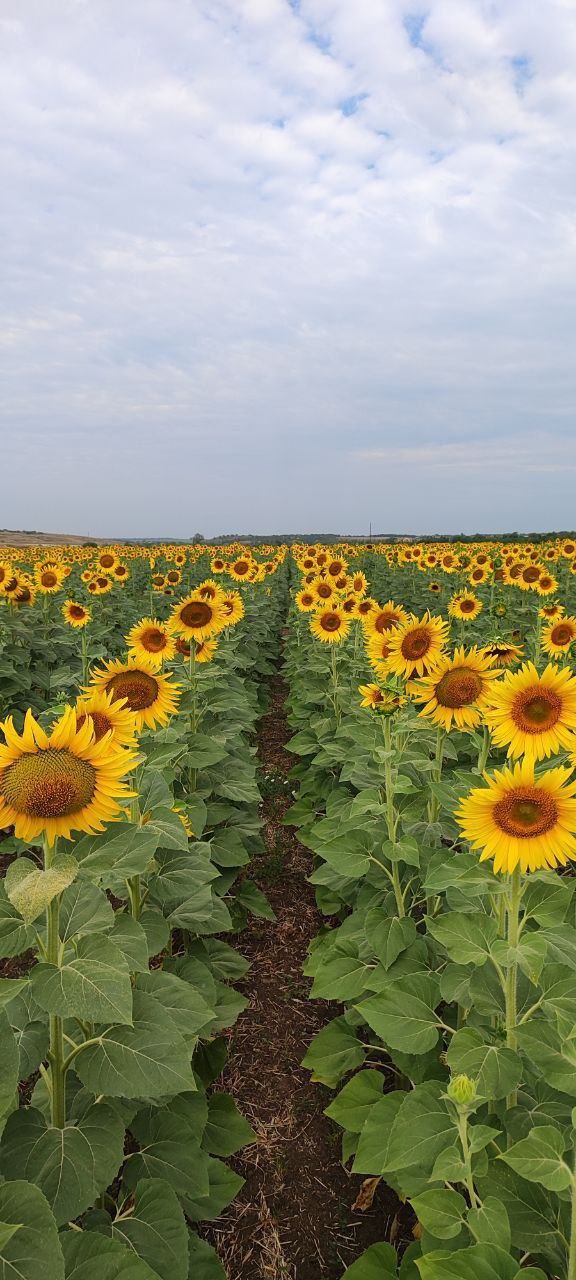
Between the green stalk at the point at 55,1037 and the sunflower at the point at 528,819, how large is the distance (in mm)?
1359

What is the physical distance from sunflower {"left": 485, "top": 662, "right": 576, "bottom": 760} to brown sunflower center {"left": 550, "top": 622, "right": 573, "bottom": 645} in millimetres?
5001

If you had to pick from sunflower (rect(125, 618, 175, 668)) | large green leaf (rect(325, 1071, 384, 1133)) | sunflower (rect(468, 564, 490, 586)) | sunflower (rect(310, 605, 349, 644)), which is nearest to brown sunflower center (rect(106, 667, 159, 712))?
sunflower (rect(125, 618, 175, 668))

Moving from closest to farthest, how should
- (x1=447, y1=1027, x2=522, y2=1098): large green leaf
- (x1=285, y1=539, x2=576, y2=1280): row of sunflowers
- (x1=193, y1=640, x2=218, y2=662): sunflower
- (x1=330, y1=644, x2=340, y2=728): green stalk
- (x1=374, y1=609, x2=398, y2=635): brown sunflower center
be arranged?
1. (x1=285, y1=539, x2=576, y2=1280): row of sunflowers
2. (x1=447, y1=1027, x2=522, y2=1098): large green leaf
3. (x1=374, y1=609, x2=398, y2=635): brown sunflower center
4. (x1=193, y1=640, x2=218, y2=662): sunflower
5. (x1=330, y1=644, x2=340, y2=728): green stalk

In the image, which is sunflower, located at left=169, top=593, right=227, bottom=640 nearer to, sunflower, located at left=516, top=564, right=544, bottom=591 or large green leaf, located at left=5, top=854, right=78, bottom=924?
large green leaf, located at left=5, top=854, right=78, bottom=924

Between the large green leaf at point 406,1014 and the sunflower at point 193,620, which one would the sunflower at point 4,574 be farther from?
the large green leaf at point 406,1014

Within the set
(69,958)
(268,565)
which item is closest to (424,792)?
(69,958)

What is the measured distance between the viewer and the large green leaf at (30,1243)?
A: 1.37m

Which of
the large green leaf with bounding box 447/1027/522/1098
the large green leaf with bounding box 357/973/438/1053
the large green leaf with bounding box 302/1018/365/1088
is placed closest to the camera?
the large green leaf with bounding box 447/1027/522/1098

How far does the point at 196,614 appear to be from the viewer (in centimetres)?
572

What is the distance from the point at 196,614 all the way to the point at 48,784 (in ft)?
12.5

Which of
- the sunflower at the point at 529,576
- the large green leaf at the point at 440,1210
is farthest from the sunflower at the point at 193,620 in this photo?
the sunflower at the point at 529,576

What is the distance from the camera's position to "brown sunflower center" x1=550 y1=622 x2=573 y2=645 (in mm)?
7516

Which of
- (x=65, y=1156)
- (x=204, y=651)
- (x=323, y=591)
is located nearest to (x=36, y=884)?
(x=65, y=1156)

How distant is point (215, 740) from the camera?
15.9ft
